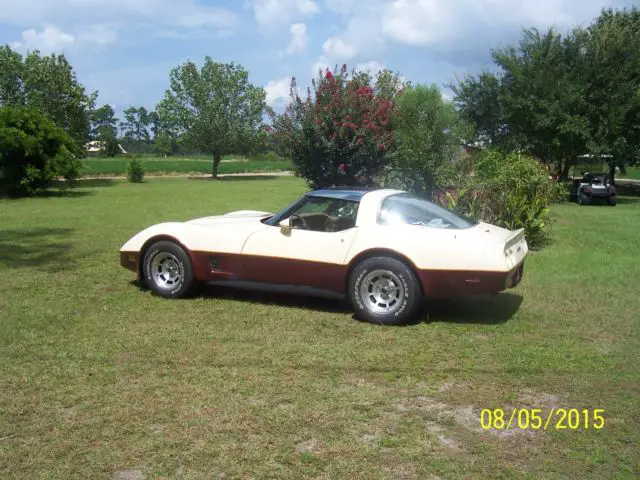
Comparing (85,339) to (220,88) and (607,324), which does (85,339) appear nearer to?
(607,324)

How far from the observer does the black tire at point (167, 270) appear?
6949mm

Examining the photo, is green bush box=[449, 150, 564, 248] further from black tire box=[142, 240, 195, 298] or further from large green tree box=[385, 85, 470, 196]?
black tire box=[142, 240, 195, 298]

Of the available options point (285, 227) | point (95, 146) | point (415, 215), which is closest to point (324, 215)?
point (285, 227)

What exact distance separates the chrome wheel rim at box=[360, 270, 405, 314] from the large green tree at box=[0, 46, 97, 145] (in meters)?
29.0

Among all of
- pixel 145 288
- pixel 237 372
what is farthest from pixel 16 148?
pixel 237 372

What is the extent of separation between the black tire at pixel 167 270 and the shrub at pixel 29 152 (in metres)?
18.8

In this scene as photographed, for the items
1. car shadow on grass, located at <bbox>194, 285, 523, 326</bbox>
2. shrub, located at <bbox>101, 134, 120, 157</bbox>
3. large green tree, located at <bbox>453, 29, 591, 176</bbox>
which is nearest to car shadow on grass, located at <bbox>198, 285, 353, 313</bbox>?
car shadow on grass, located at <bbox>194, 285, 523, 326</bbox>

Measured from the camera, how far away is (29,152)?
2347cm

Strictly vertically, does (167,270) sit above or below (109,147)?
below

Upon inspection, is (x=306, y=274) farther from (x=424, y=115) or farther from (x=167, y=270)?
(x=424, y=115)

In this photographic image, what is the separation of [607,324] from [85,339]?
4.99 m

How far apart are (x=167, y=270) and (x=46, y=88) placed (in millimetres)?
28594
